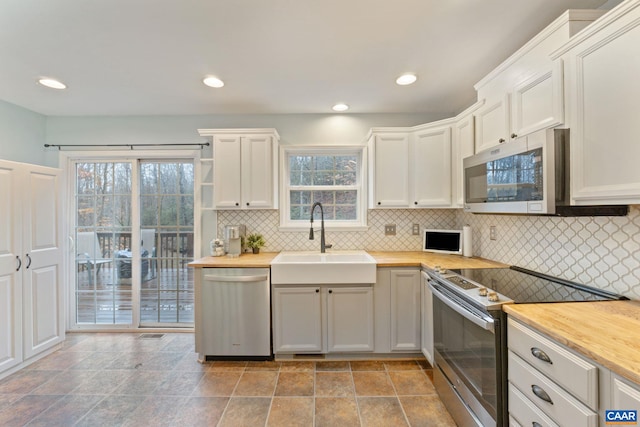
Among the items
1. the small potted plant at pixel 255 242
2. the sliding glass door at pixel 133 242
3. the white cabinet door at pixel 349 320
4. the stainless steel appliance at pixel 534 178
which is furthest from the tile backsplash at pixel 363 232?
the stainless steel appliance at pixel 534 178

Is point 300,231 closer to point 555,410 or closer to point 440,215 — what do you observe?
point 440,215

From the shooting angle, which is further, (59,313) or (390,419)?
(59,313)

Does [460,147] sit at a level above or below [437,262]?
above

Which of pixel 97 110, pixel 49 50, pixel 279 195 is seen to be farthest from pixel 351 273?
pixel 97 110

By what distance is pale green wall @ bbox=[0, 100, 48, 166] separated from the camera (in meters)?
2.75

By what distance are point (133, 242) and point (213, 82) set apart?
7.08 ft

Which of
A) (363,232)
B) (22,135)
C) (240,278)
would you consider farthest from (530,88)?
(22,135)

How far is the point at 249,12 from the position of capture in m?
1.54

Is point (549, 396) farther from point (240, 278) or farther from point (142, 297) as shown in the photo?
point (142, 297)

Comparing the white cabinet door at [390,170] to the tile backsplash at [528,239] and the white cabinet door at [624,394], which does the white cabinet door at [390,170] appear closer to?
the tile backsplash at [528,239]

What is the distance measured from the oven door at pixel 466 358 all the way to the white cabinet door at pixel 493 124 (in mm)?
1142

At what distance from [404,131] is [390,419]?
8.15 feet

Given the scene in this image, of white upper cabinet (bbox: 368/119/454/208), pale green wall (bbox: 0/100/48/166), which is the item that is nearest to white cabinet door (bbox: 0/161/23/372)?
pale green wall (bbox: 0/100/48/166)

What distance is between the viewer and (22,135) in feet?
9.55
